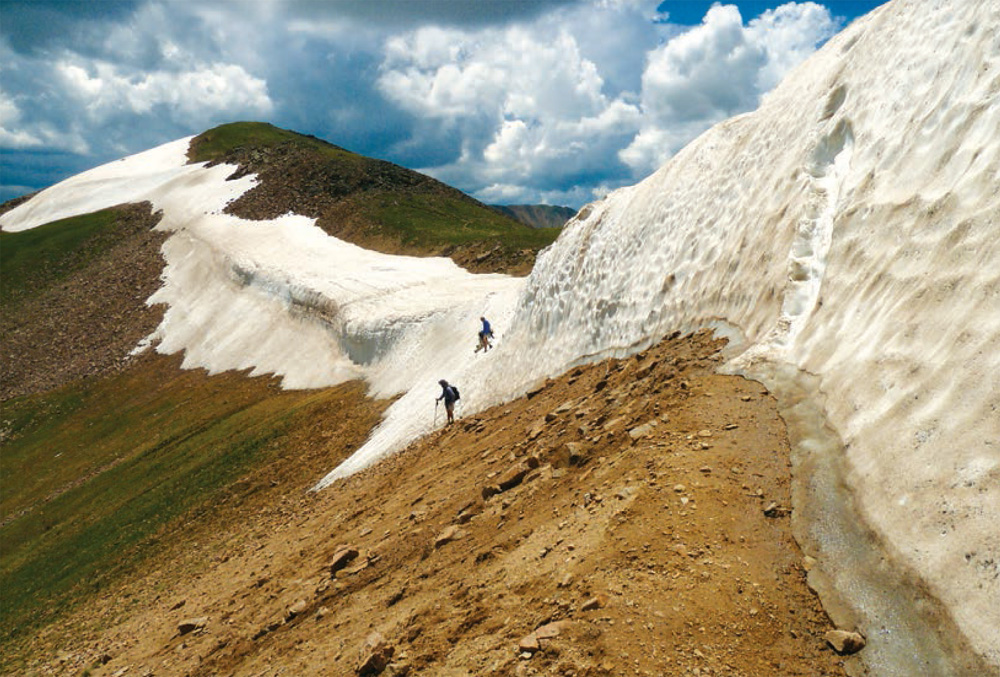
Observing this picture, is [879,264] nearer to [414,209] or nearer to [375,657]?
[375,657]

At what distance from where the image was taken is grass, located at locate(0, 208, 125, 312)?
7381 centimetres

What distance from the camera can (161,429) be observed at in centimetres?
3944

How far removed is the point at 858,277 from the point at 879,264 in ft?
1.48

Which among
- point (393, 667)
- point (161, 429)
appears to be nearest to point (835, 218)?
point (393, 667)

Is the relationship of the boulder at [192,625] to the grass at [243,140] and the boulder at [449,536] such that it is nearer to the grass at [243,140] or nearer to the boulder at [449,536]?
the boulder at [449,536]

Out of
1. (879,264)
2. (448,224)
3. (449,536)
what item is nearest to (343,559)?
(449,536)

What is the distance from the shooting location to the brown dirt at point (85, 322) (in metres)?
56.0

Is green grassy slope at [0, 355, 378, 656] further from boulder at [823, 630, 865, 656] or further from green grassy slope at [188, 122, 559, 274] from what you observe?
boulder at [823, 630, 865, 656]

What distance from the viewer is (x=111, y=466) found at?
36875 mm

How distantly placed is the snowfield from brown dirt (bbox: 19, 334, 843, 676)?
107 cm

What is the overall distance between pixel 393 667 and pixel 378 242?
54288 millimetres

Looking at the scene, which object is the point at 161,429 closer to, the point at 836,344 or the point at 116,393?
the point at 116,393

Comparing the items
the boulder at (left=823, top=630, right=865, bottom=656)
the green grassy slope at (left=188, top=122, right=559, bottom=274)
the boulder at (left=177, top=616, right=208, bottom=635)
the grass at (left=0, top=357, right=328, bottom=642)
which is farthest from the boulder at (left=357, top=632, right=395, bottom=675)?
the green grassy slope at (left=188, top=122, right=559, bottom=274)

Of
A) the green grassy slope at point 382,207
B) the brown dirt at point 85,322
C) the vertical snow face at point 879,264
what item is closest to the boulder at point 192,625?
the vertical snow face at point 879,264
